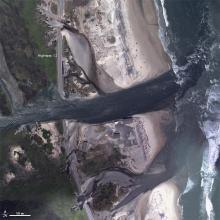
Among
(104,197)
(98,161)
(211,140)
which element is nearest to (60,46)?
(98,161)

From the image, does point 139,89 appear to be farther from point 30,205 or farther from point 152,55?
point 30,205

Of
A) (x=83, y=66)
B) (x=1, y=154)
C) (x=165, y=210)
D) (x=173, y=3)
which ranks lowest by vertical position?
(x=165, y=210)

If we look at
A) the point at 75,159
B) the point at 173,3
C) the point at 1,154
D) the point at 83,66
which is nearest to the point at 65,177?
the point at 75,159

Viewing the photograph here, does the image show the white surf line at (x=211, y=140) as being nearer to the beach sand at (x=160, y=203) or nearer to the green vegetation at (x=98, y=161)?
the beach sand at (x=160, y=203)

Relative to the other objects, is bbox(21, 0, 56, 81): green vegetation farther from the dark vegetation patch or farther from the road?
the road

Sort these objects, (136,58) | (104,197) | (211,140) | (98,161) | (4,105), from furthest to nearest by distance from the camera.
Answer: (211,140), (136,58), (98,161), (104,197), (4,105)

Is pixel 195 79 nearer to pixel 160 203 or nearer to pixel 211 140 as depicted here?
pixel 211 140

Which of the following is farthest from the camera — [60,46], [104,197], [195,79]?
[195,79]

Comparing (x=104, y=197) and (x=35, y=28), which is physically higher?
(x=35, y=28)

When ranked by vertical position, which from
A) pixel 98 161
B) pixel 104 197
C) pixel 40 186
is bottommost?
pixel 104 197
